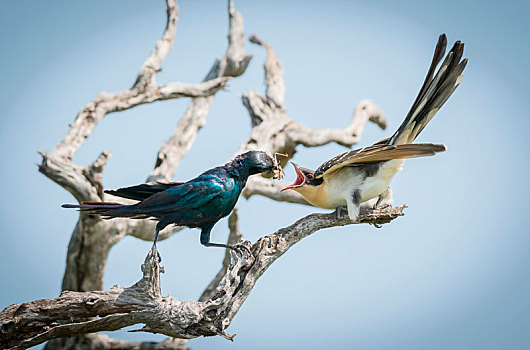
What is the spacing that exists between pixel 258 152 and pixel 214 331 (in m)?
1.06

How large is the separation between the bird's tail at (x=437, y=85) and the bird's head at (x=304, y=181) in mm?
643

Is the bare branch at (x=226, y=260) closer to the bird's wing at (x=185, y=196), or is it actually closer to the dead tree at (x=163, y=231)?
the dead tree at (x=163, y=231)

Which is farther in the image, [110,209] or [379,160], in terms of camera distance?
[379,160]

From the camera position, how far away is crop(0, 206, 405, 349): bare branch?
10.1 ft

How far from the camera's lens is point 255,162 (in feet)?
10.7

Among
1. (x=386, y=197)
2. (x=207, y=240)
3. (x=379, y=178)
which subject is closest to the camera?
(x=207, y=240)

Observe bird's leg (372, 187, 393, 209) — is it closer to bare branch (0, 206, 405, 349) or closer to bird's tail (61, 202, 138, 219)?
bare branch (0, 206, 405, 349)

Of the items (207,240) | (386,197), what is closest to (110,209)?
(207,240)

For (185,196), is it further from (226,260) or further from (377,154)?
(226,260)

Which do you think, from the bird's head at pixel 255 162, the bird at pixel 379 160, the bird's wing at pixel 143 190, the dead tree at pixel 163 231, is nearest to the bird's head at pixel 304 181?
the bird at pixel 379 160

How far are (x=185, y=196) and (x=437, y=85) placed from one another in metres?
1.65

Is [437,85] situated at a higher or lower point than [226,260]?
higher

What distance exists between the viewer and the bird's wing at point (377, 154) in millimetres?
3061

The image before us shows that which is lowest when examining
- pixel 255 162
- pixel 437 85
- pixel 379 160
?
pixel 255 162
